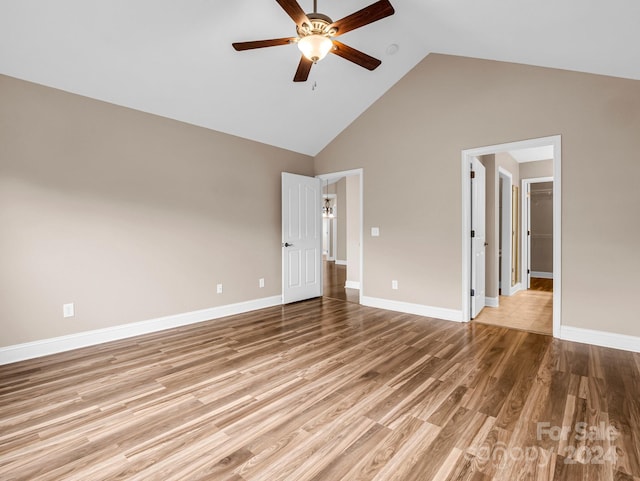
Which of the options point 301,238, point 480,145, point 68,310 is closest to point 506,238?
point 480,145

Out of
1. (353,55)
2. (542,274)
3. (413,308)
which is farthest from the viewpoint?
(542,274)

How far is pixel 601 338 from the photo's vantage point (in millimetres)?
3266

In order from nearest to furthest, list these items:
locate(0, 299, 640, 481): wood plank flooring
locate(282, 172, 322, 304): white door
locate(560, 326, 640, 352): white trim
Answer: locate(0, 299, 640, 481): wood plank flooring, locate(560, 326, 640, 352): white trim, locate(282, 172, 322, 304): white door

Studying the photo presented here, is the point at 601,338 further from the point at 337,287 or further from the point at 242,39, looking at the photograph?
the point at 242,39

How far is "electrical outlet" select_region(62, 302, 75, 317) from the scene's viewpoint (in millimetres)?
3213

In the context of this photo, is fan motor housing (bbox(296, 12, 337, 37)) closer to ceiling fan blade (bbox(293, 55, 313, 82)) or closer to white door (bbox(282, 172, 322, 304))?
ceiling fan blade (bbox(293, 55, 313, 82))

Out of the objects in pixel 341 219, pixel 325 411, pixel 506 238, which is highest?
pixel 341 219

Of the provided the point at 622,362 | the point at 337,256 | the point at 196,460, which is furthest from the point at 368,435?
the point at 337,256

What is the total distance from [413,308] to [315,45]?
353 centimetres

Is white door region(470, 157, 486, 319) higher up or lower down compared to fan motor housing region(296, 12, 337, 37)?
lower down

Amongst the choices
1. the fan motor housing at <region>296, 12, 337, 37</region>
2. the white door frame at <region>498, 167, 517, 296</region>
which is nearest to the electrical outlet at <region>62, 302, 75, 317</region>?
the fan motor housing at <region>296, 12, 337, 37</region>

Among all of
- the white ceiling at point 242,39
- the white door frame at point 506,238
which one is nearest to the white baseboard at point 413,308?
the white door frame at point 506,238

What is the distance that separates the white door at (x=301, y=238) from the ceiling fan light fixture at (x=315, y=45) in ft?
9.03

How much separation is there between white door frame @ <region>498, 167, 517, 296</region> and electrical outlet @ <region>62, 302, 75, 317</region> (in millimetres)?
6441
